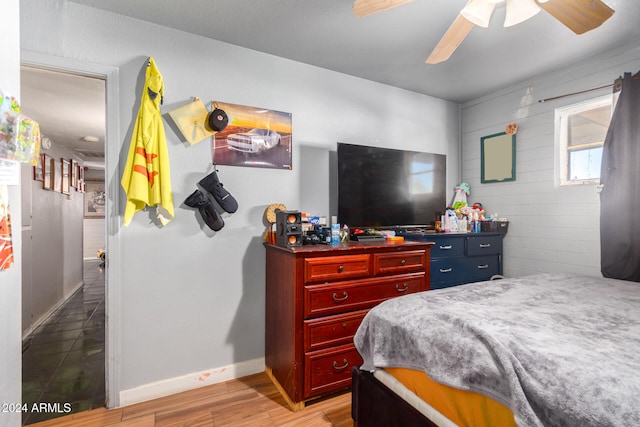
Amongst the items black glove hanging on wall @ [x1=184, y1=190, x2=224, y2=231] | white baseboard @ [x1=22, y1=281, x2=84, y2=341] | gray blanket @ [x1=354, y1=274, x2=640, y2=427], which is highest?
black glove hanging on wall @ [x1=184, y1=190, x2=224, y2=231]

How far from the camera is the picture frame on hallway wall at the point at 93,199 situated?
8.00 metres

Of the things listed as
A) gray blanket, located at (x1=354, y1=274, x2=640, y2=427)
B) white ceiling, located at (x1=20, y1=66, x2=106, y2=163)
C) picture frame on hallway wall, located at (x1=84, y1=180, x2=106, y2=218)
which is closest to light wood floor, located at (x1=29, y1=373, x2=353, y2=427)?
gray blanket, located at (x1=354, y1=274, x2=640, y2=427)

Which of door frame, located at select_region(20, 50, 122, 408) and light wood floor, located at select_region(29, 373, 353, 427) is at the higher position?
door frame, located at select_region(20, 50, 122, 408)

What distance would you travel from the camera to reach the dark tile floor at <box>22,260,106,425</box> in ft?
6.53

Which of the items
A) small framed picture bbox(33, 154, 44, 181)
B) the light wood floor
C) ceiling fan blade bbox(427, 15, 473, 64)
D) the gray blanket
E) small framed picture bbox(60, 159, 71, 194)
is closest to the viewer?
the gray blanket

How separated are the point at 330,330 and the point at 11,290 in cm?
159

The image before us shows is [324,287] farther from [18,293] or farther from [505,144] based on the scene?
[505,144]

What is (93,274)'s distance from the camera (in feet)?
20.3

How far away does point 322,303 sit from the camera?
6.50ft

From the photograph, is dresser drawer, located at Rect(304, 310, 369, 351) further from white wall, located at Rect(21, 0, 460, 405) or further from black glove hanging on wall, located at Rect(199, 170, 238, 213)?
black glove hanging on wall, located at Rect(199, 170, 238, 213)

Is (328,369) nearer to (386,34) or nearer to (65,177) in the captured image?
(386,34)

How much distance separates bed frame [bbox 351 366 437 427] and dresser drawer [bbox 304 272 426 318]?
1.66 ft

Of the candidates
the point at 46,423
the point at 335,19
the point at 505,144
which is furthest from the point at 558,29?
the point at 46,423

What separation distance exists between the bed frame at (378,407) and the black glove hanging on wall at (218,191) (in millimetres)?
1447
